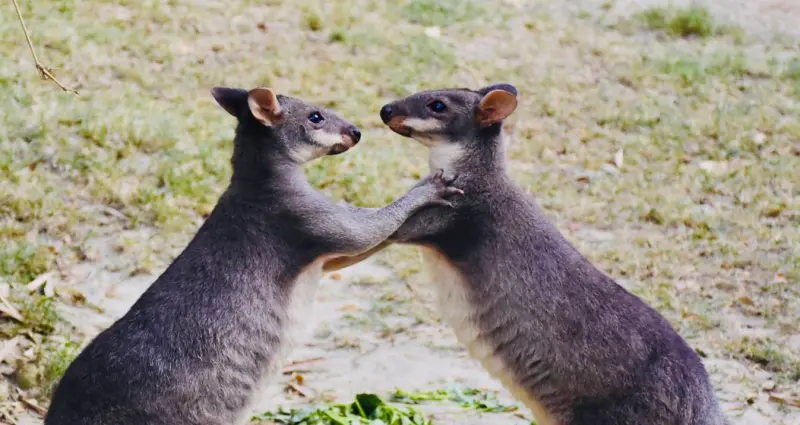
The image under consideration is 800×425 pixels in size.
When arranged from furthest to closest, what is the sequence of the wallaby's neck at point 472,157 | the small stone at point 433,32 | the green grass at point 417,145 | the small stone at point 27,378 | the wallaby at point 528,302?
the small stone at point 433,32 < the green grass at point 417,145 < the small stone at point 27,378 < the wallaby's neck at point 472,157 < the wallaby at point 528,302

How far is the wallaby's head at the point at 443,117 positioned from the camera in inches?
193

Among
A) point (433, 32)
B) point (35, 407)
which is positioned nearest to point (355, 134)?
point (35, 407)

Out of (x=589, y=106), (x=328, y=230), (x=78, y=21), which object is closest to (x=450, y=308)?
(x=328, y=230)

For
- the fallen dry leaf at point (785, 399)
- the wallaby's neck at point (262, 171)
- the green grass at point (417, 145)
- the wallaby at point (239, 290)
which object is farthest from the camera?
the green grass at point (417, 145)

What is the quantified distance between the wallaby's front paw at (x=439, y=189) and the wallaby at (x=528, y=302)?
0.04m

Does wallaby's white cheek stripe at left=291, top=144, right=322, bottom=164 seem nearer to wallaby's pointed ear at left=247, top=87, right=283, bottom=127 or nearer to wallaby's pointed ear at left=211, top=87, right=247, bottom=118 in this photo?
wallaby's pointed ear at left=247, top=87, right=283, bottom=127

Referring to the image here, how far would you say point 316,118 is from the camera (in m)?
4.80

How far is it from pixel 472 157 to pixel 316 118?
67 cm

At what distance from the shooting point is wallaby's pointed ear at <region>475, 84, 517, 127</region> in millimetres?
4766

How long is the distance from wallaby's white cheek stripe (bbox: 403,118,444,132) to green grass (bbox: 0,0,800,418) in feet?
7.09

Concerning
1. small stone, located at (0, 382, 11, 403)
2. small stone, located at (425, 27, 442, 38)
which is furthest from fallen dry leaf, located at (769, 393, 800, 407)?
small stone, located at (425, 27, 442, 38)

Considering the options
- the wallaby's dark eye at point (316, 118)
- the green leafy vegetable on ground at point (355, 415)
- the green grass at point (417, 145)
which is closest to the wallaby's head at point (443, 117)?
the wallaby's dark eye at point (316, 118)

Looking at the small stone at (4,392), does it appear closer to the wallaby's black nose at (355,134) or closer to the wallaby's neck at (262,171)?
the wallaby's neck at (262,171)

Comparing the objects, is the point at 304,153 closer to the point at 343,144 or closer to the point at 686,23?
the point at 343,144
